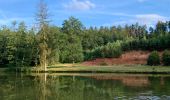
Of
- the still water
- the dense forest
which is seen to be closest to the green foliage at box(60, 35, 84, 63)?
the dense forest

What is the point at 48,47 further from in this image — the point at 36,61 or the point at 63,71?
the point at 63,71

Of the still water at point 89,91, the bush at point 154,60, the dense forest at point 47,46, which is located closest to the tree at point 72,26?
the dense forest at point 47,46

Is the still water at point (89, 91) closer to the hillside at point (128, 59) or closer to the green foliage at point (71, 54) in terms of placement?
the hillside at point (128, 59)

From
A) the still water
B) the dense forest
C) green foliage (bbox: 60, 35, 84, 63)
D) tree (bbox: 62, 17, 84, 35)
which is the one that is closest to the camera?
the still water

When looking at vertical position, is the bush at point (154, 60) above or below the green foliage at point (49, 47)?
below

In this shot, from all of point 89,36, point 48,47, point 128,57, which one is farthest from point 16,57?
point 89,36

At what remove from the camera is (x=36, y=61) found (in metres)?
106

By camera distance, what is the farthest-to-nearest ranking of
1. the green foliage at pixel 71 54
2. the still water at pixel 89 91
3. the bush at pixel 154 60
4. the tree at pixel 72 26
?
the tree at pixel 72 26 < the green foliage at pixel 71 54 < the bush at pixel 154 60 < the still water at pixel 89 91

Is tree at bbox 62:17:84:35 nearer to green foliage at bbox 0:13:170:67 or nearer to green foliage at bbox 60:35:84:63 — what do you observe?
green foliage at bbox 0:13:170:67

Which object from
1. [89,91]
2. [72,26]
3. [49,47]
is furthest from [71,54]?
[89,91]

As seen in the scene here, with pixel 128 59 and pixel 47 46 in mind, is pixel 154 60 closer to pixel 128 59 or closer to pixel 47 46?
pixel 128 59

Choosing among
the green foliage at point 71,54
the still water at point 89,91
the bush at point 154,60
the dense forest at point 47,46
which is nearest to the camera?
the still water at point 89,91

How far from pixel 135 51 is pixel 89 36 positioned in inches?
1942

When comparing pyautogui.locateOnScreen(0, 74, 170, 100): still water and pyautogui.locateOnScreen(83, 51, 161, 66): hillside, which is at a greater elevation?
pyautogui.locateOnScreen(83, 51, 161, 66): hillside
